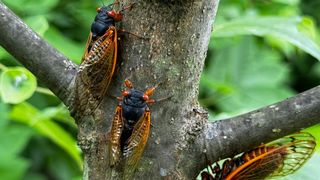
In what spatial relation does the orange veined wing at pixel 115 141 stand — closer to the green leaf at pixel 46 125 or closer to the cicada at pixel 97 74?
the cicada at pixel 97 74

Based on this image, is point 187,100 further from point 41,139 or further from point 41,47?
point 41,139

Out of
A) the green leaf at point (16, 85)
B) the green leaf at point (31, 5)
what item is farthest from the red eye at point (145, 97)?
the green leaf at point (31, 5)

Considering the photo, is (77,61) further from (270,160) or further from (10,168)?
(270,160)

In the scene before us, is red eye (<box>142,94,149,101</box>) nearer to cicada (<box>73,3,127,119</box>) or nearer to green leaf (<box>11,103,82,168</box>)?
cicada (<box>73,3,127,119</box>)

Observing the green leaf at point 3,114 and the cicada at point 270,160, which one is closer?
the cicada at point 270,160

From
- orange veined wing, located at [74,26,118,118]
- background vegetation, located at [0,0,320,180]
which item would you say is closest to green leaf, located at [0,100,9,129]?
background vegetation, located at [0,0,320,180]

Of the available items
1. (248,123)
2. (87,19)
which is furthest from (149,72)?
(87,19)

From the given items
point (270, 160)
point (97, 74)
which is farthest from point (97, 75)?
point (270, 160)
